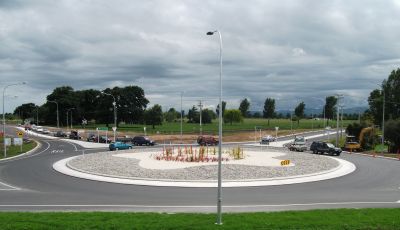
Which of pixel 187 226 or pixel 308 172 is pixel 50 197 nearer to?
pixel 187 226

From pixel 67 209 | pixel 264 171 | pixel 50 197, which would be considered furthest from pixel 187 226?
pixel 264 171

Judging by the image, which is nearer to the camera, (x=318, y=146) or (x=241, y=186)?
(x=241, y=186)

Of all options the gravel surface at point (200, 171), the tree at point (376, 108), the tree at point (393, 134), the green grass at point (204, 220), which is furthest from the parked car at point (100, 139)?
the green grass at point (204, 220)

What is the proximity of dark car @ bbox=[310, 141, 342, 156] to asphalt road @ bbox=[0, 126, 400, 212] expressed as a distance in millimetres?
22862

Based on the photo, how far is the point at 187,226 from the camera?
15.1 m

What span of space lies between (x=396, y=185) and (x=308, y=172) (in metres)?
7.32

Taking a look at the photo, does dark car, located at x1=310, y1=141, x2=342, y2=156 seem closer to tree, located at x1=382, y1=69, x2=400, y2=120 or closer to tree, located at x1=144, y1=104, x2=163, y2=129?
tree, located at x1=382, y1=69, x2=400, y2=120

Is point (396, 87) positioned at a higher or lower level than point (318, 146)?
higher

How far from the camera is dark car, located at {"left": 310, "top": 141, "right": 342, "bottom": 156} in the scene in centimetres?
5619

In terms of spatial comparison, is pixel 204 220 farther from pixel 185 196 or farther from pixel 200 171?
pixel 200 171

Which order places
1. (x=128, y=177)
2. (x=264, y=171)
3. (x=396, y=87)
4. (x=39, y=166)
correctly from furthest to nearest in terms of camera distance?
(x=396, y=87), (x=39, y=166), (x=264, y=171), (x=128, y=177)

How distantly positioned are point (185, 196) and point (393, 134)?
48379 mm

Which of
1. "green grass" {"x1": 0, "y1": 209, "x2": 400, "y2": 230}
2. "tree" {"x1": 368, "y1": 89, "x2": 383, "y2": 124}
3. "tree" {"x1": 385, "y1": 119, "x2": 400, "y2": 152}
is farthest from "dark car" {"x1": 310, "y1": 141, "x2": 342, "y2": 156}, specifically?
"tree" {"x1": 368, "y1": 89, "x2": 383, "y2": 124}

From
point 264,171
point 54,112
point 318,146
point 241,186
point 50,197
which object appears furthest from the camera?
point 54,112
